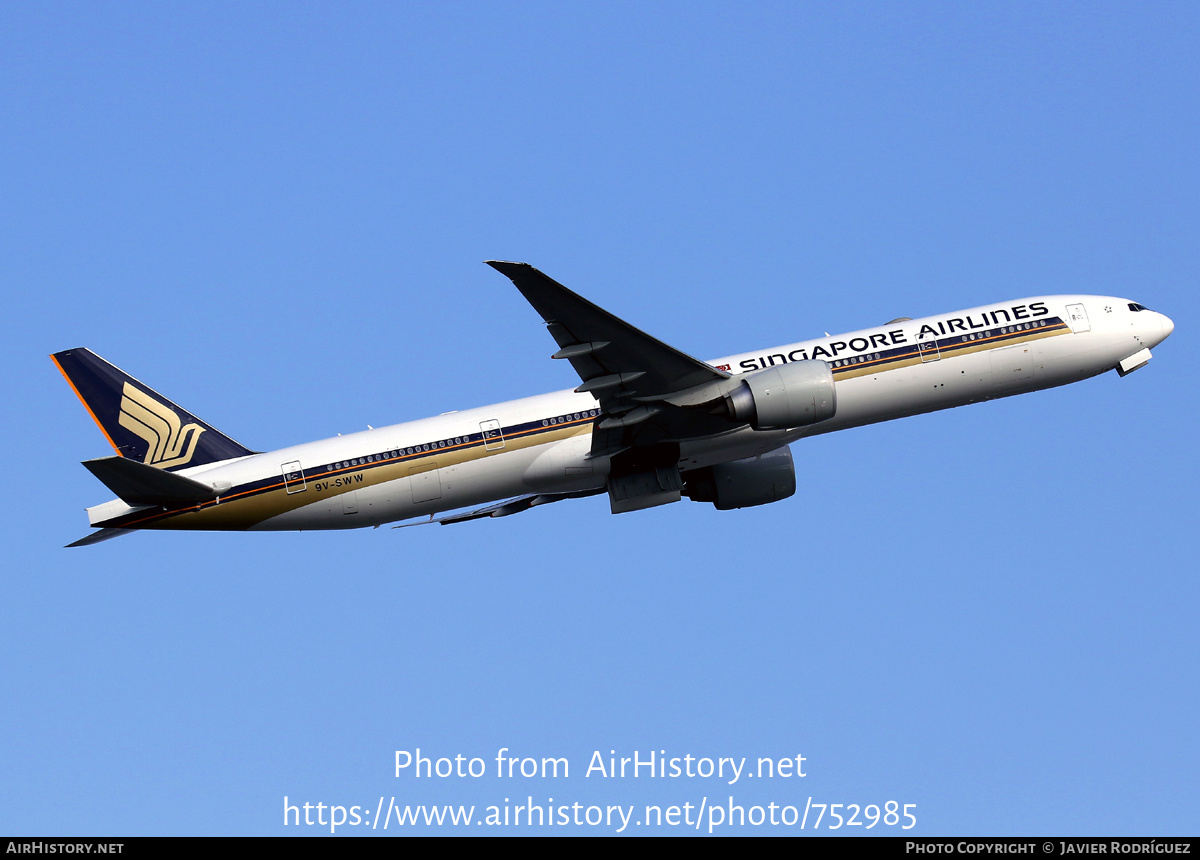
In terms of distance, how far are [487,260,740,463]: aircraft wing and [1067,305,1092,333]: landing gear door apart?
12.3 metres

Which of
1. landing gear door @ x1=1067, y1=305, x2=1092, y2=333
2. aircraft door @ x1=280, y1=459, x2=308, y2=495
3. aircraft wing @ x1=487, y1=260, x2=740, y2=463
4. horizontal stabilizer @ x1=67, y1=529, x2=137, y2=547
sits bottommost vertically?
horizontal stabilizer @ x1=67, y1=529, x2=137, y2=547

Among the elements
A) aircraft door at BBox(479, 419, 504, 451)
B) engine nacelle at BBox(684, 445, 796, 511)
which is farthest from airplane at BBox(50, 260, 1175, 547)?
engine nacelle at BBox(684, 445, 796, 511)

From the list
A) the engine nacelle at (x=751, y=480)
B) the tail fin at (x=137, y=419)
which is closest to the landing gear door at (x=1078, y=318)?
the engine nacelle at (x=751, y=480)

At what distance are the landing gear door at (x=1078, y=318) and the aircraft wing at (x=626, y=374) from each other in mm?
12340

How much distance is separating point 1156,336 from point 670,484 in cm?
1725

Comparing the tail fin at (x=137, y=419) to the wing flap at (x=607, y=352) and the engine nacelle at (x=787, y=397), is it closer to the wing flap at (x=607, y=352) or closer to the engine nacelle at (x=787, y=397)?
the wing flap at (x=607, y=352)

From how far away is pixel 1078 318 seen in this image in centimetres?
3809

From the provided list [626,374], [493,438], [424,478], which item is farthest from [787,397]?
[424,478]

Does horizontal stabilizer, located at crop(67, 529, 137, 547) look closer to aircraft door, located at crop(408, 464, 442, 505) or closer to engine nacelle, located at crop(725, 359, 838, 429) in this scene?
aircraft door, located at crop(408, 464, 442, 505)

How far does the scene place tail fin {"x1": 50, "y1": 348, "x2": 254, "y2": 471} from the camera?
120ft

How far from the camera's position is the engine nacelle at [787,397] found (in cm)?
3291

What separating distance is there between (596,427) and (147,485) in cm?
1325

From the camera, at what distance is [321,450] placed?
119ft
